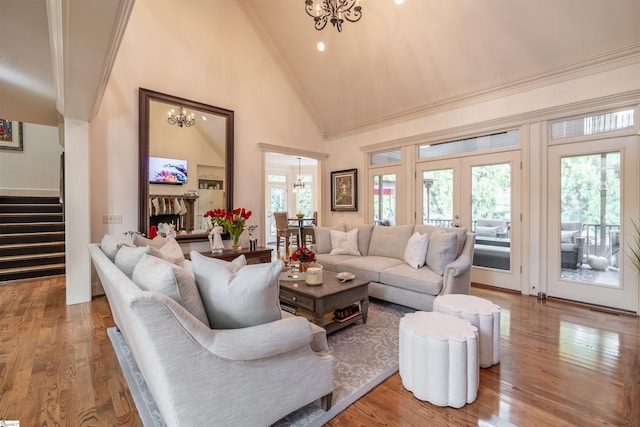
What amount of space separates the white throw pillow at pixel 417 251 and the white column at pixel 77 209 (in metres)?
4.02

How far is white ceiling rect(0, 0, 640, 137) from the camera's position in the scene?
7.88 ft

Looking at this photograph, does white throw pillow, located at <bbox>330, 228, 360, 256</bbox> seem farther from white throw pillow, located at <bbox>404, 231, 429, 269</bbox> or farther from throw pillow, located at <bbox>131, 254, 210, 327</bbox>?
throw pillow, located at <bbox>131, 254, 210, 327</bbox>

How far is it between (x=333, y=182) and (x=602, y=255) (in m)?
4.57

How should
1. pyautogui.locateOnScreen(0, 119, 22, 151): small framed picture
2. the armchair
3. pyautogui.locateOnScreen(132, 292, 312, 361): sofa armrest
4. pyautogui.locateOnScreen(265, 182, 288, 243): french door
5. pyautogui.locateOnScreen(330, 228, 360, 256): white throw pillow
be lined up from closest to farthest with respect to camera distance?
pyautogui.locateOnScreen(132, 292, 312, 361): sofa armrest
the armchair
pyautogui.locateOnScreen(330, 228, 360, 256): white throw pillow
pyautogui.locateOnScreen(0, 119, 22, 151): small framed picture
pyautogui.locateOnScreen(265, 182, 288, 243): french door

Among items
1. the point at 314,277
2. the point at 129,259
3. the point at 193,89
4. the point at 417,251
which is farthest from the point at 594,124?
the point at 193,89

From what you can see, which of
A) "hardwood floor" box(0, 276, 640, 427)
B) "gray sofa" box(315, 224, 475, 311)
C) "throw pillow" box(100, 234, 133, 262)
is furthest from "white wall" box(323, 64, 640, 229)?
"throw pillow" box(100, 234, 133, 262)

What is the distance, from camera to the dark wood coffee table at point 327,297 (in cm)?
252

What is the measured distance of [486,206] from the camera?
14.5ft

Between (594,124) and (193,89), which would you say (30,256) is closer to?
(193,89)

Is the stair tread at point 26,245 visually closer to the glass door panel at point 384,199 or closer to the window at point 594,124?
the glass door panel at point 384,199

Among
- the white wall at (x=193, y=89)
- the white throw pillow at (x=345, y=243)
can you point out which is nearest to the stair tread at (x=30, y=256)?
the white wall at (x=193, y=89)

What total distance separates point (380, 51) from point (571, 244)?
3843 mm

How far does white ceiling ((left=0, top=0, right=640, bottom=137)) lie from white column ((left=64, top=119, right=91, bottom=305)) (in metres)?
0.25

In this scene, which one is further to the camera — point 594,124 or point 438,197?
point 438,197
